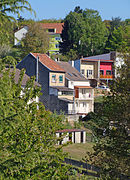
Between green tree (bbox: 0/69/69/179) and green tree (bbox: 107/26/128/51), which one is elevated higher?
green tree (bbox: 107/26/128/51)

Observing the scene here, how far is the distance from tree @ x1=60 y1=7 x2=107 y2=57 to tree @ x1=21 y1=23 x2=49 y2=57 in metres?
13.3

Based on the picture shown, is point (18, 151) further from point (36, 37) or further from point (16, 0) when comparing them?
point (36, 37)

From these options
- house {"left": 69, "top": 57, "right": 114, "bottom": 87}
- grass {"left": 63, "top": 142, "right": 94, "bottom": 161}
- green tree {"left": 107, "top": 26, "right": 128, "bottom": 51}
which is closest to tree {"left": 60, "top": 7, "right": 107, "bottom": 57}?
green tree {"left": 107, "top": 26, "right": 128, "bottom": 51}

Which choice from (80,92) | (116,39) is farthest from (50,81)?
(116,39)

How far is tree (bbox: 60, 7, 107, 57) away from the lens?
240ft

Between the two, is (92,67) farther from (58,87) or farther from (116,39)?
(58,87)

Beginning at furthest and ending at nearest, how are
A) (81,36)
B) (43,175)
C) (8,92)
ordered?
(81,36), (43,175), (8,92)

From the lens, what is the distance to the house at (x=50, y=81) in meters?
30.1

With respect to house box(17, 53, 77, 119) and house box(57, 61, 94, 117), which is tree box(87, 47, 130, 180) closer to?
house box(17, 53, 77, 119)

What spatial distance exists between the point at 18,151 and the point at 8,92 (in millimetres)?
1909

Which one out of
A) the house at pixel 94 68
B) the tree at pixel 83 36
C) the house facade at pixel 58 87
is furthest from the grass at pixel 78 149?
the tree at pixel 83 36

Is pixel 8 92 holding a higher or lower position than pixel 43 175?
higher

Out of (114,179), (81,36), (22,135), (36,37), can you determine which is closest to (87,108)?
(36,37)

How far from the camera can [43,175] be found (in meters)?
6.68
